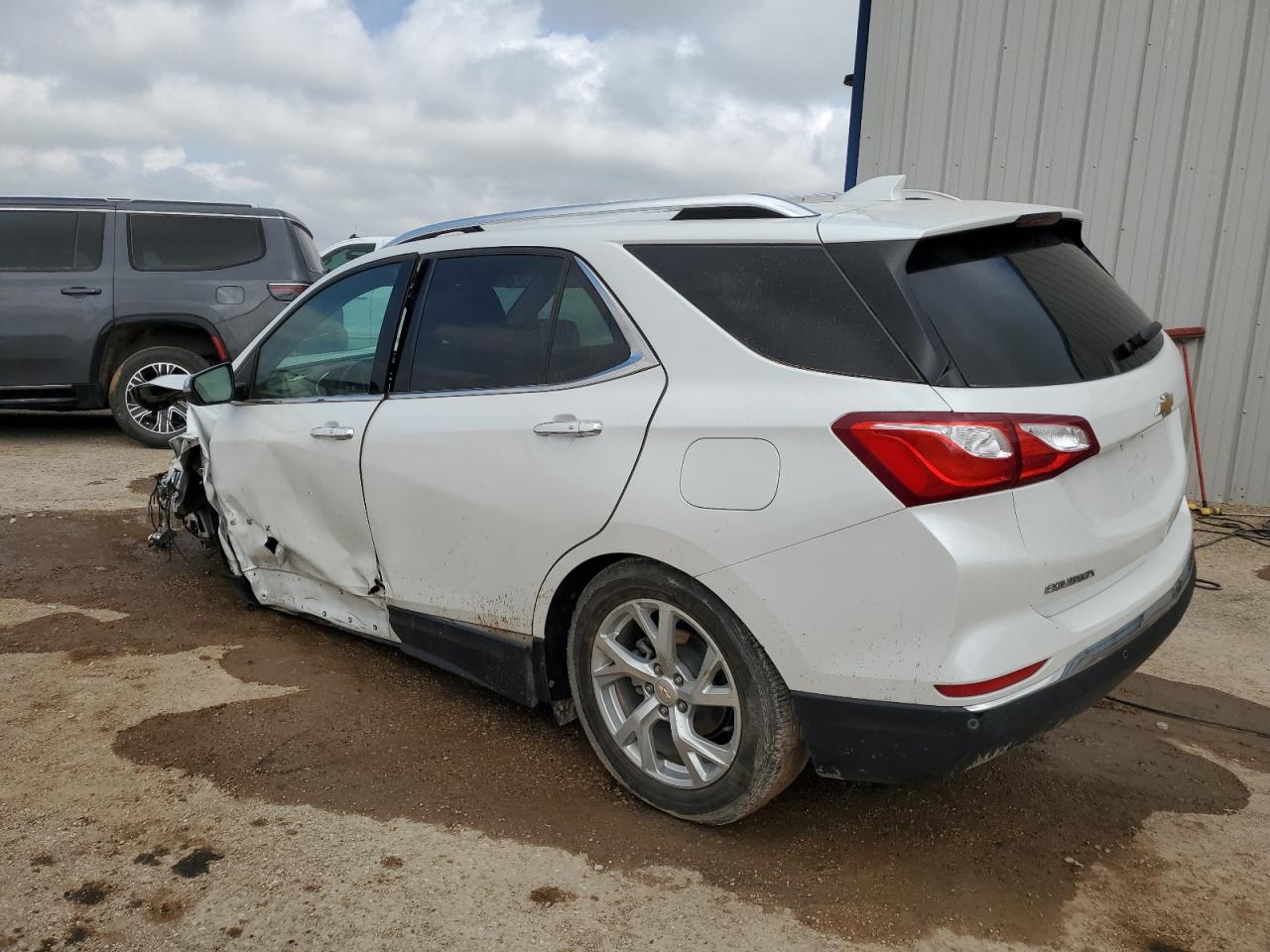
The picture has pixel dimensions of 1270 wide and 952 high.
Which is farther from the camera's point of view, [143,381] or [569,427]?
[143,381]

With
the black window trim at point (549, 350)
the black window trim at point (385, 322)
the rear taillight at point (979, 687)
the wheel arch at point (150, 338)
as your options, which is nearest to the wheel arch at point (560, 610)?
the black window trim at point (549, 350)

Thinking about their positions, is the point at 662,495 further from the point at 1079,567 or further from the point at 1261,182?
the point at 1261,182

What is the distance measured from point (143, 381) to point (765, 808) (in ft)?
24.0

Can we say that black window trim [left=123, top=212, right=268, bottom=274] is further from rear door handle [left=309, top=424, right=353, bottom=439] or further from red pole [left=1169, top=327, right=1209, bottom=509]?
red pole [left=1169, top=327, right=1209, bottom=509]

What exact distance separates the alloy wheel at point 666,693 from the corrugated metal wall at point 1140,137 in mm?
5434

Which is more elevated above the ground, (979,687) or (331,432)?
(331,432)

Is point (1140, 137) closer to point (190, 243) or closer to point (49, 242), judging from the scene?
point (190, 243)

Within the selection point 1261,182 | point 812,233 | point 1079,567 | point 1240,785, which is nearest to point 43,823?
point 812,233

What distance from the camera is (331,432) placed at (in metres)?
3.56

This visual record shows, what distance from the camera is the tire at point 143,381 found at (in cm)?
835

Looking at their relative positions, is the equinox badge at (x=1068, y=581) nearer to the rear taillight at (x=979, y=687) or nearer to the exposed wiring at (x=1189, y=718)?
the rear taillight at (x=979, y=687)

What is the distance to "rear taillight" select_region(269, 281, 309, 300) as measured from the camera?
8.60 m

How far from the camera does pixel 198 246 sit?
858cm

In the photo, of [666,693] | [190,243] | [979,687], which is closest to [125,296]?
[190,243]
